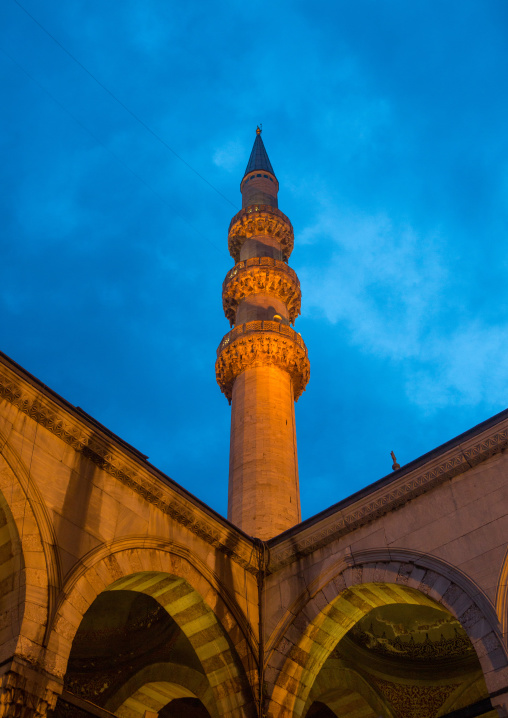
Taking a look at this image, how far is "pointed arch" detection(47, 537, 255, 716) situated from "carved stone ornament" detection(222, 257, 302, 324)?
12.8m

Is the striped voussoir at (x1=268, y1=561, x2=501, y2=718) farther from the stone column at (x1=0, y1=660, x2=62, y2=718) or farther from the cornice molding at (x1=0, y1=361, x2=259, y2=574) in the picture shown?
the stone column at (x1=0, y1=660, x2=62, y2=718)

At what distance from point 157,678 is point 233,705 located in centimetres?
284

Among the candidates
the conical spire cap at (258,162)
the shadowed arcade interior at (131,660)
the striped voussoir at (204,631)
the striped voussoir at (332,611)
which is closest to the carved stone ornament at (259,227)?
the conical spire cap at (258,162)

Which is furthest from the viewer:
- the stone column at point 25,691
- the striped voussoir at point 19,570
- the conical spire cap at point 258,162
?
the conical spire cap at point 258,162

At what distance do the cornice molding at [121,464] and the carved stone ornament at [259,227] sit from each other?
48.8ft

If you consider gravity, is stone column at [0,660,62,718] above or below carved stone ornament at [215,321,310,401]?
below

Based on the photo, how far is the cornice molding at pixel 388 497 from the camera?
30.3 feet

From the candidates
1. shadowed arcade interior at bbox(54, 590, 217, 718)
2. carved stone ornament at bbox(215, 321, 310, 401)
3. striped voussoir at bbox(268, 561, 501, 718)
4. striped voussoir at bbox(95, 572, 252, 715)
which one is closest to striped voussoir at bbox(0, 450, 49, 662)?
striped voussoir at bbox(95, 572, 252, 715)

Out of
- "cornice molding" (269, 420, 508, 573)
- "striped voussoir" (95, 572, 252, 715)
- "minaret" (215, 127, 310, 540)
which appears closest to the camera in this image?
"cornice molding" (269, 420, 508, 573)

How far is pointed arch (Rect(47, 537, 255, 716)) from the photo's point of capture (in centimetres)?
904

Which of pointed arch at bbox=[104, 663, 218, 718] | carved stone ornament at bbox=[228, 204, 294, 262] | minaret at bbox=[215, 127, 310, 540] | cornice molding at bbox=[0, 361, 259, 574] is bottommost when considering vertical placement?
pointed arch at bbox=[104, 663, 218, 718]

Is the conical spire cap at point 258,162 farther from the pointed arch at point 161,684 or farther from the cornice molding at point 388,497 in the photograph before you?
the pointed arch at point 161,684

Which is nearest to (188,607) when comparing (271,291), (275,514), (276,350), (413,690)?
(413,690)

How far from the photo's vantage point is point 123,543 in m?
8.88
